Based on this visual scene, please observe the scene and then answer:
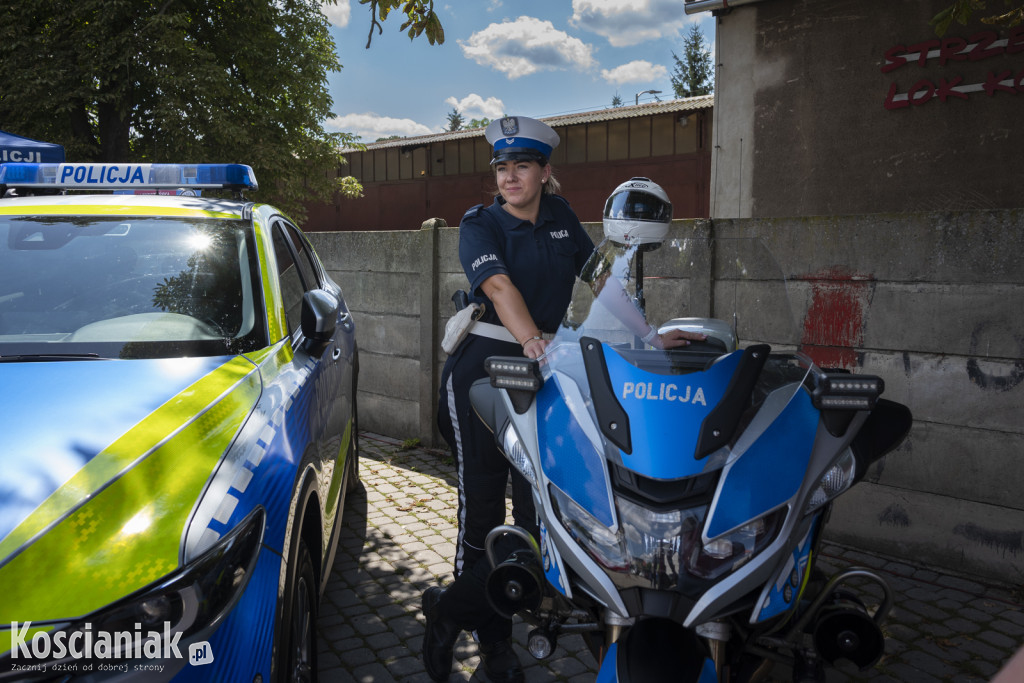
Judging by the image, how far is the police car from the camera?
1.63m

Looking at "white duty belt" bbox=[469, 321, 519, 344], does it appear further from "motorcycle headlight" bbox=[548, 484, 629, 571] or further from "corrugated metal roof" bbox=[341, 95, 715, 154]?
"corrugated metal roof" bbox=[341, 95, 715, 154]

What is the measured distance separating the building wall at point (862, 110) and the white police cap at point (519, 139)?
359 inches

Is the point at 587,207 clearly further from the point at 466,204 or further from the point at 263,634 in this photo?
the point at 263,634

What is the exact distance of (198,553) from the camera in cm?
175

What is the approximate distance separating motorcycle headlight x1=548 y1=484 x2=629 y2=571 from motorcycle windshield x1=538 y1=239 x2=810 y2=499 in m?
0.03

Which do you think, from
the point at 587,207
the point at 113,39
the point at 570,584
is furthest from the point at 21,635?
the point at 587,207

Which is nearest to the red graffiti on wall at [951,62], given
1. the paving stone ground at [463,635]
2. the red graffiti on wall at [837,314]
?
the red graffiti on wall at [837,314]

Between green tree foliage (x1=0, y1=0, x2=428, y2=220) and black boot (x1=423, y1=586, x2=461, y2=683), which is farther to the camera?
green tree foliage (x1=0, y1=0, x2=428, y2=220)

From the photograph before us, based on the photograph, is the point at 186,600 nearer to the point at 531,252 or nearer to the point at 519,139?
the point at 531,252

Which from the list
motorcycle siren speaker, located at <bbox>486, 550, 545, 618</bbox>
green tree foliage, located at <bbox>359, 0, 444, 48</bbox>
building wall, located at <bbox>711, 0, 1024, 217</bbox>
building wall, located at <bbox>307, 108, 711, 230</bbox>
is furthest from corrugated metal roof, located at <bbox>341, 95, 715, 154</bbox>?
motorcycle siren speaker, located at <bbox>486, 550, 545, 618</bbox>

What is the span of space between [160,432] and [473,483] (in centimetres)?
132

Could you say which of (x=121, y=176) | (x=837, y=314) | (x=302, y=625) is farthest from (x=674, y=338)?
(x=121, y=176)

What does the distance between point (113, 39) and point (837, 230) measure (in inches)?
762

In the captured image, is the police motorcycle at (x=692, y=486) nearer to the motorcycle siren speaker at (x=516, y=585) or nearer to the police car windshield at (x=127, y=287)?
the motorcycle siren speaker at (x=516, y=585)
